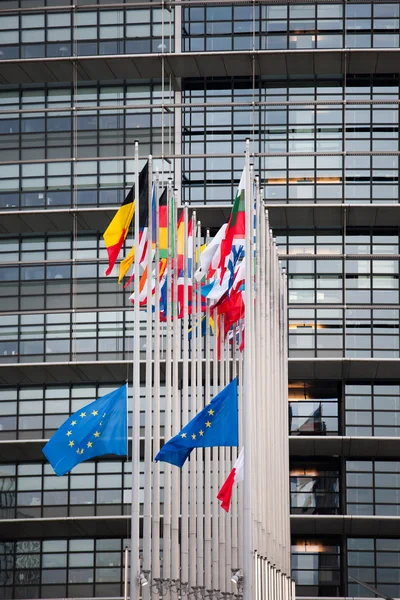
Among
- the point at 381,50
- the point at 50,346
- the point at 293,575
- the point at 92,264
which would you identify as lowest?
the point at 293,575

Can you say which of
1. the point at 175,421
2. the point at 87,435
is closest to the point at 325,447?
the point at 175,421

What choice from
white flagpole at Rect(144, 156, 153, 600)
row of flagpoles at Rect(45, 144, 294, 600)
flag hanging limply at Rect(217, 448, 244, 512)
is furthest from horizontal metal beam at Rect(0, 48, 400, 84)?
flag hanging limply at Rect(217, 448, 244, 512)

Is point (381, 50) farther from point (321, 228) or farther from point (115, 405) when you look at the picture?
point (115, 405)

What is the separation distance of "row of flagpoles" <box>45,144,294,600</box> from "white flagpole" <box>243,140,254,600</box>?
37mm

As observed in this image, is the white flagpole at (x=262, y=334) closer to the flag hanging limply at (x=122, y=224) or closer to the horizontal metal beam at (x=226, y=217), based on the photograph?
the flag hanging limply at (x=122, y=224)

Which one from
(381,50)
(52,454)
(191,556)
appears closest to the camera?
(52,454)

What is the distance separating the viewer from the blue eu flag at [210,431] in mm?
33219

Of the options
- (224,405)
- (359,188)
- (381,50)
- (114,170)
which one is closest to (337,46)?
(381,50)

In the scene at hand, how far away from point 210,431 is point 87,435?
3.20 meters

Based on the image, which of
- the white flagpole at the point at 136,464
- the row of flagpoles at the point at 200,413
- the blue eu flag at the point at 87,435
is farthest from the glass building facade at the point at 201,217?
the blue eu flag at the point at 87,435

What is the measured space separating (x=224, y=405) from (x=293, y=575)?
27.9 metres

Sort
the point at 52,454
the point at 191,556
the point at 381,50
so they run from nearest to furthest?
1. the point at 52,454
2. the point at 191,556
3. the point at 381,50

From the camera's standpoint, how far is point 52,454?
108 ft

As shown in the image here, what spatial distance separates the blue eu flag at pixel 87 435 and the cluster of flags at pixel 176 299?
3cm
